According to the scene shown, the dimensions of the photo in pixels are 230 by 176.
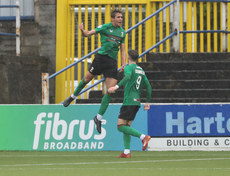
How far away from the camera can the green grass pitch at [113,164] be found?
29.7 ft

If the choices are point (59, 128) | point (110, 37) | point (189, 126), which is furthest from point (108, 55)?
point (189, 126)

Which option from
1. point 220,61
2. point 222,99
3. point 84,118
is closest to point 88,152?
point 84,118

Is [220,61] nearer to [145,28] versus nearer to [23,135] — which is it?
[145,28]

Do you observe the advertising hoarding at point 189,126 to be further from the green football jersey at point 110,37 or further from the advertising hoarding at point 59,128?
the green football jersey at point 110,37

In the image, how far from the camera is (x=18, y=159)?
39.1 feet

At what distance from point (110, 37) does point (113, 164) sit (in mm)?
2992

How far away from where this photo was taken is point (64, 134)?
1427 centimetres

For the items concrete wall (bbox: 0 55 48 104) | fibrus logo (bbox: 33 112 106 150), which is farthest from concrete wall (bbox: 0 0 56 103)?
fibrus logo (bbox: 33 112 106 150)

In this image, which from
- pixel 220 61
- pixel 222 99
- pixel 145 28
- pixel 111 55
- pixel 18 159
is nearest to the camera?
pixel 18 159

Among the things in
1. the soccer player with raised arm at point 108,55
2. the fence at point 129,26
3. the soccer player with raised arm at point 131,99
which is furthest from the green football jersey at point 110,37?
the fence at point 129,26

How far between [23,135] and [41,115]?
53 cm

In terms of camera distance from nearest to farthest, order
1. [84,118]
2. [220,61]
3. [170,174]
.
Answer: [170,174] → [84,118] → [220,61]

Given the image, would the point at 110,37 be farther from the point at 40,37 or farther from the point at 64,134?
the point at 40,37

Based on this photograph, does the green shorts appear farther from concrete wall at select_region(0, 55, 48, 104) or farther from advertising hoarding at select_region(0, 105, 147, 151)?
concrete wall at select_region(0, 55, 48, 104)
